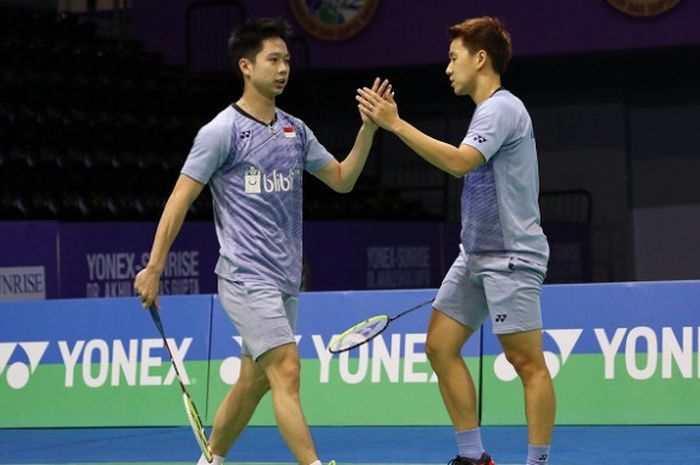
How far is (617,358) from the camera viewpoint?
9.17 meters

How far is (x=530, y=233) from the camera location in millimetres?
6543

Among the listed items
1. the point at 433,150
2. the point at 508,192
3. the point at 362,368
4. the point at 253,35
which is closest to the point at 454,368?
the point at 508,192

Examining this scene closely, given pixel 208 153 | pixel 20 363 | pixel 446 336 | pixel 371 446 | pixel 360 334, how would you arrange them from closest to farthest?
1. pixel 208 153
2. pixel 446 336
3. pixel 360 334
4. pixel 371 446
5. pixel 20 363

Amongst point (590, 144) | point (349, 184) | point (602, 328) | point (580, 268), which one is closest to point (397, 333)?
point (602, 328)

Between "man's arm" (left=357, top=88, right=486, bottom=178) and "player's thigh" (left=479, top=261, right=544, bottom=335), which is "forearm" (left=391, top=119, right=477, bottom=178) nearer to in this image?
"man's arm" (left=357, top=88, right=486, bottom=178)

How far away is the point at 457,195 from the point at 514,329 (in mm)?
15919

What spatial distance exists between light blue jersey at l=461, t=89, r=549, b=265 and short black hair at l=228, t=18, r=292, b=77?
2.99 ft

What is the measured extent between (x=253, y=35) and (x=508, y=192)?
1.26 metres

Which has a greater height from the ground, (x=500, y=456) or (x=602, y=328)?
(x=602, y=328)

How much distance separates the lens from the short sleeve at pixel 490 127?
20.9 ft

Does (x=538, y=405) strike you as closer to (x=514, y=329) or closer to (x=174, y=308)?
(x=514, y=329)

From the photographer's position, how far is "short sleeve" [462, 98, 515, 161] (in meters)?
6.36

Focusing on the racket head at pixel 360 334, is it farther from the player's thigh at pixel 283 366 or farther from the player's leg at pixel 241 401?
the player's thigh at pixel 283 366

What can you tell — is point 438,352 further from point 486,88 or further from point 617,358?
point 617,358
